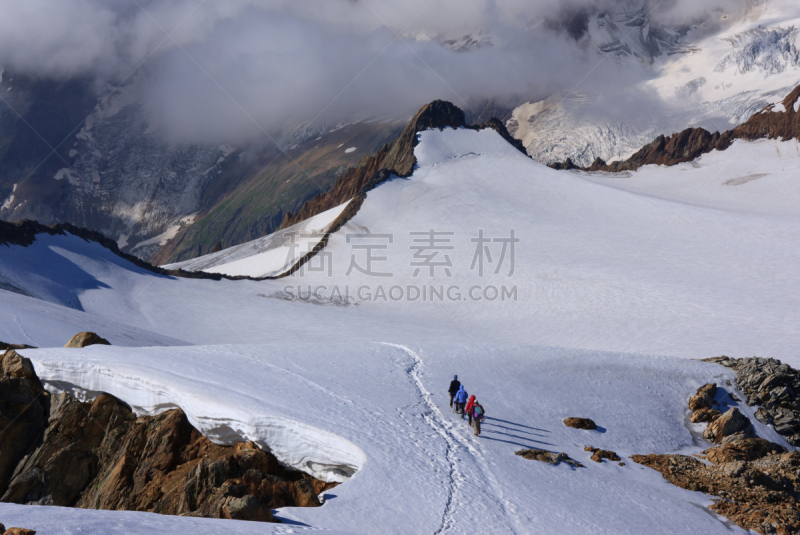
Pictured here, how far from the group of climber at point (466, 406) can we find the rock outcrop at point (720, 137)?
257 feet

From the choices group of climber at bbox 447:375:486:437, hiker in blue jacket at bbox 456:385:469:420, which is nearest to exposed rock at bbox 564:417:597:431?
group of climber at bbox 447:375:486:437

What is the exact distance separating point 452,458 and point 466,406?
7.63ft

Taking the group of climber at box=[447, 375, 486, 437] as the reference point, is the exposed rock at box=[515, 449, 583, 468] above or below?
below

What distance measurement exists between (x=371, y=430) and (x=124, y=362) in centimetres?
687

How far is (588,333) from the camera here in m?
31.2

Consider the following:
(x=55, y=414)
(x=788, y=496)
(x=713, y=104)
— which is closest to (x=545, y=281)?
(x=788, y=496)

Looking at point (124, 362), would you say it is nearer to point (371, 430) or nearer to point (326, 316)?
point (371, 430)

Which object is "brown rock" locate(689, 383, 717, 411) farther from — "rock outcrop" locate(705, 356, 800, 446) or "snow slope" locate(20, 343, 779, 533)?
"rock outcrop" locate(705, 356, 800, 446)

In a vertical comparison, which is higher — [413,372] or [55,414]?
[413,372]

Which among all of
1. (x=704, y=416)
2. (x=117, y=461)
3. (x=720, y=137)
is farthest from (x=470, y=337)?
(x=720, y=137)

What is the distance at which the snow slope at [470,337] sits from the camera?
12336mm

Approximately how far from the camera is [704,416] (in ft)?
61.3

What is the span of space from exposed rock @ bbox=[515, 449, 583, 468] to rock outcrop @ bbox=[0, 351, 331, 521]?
17.3 ft

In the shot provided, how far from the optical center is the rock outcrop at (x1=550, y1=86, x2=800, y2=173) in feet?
270
